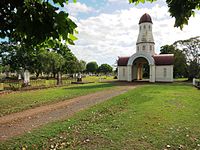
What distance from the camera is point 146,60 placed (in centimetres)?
4525

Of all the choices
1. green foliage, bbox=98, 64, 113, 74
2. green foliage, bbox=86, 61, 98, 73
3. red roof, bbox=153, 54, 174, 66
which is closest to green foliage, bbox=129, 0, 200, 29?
red roof, bbox=153, 54, 174, 66

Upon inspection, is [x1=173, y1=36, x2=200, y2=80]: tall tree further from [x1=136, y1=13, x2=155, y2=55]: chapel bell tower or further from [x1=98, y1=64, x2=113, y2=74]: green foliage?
[x1=98, y1=64, x2=113, y2=74]: green foliage

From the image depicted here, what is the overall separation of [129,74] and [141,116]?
1357 inches

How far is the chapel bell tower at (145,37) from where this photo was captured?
46.0m

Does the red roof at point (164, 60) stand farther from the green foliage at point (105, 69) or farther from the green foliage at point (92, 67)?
the green foliage at point (92, 67)

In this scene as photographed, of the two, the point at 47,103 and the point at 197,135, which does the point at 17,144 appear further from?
the point at 47,103

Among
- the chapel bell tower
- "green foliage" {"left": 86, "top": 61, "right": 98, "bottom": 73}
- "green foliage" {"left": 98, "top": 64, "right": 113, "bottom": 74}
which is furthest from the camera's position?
"green foliage" {"left": 86, "top": 61, "right": 98, "bottom": 73}

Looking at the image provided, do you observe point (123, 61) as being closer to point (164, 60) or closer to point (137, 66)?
point (137, 66)

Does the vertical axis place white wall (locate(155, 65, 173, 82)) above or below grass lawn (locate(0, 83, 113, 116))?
above

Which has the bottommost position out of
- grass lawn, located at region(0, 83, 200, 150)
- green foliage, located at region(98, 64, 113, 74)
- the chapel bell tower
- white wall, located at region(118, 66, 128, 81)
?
grass lawn, located at region(0, 83, 200, 150)

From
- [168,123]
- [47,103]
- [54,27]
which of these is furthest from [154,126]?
[47,103]

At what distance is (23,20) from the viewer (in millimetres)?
3242

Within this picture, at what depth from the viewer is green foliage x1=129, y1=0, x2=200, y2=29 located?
3.36 m

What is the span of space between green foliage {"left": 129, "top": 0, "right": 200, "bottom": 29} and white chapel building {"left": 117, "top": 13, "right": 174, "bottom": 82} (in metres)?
38.6
